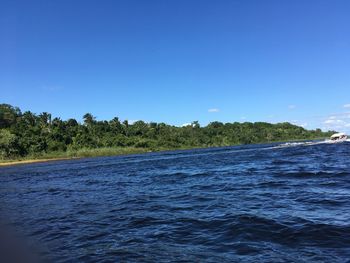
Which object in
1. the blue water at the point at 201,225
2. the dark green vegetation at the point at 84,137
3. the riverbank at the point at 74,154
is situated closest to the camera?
the blue water at the point at 201,225

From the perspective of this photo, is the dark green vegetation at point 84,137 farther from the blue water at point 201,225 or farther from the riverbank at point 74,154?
the blue water at point 201,225

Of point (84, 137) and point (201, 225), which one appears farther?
point (84, 137)

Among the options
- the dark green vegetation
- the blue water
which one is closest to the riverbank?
the dark green vegetation

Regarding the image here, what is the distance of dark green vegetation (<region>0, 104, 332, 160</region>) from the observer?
393 feet

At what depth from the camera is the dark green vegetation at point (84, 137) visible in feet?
393

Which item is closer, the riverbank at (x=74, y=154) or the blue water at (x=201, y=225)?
the blue water at (x=201, y=225)

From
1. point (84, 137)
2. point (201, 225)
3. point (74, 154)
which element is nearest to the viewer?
point (201, 225)

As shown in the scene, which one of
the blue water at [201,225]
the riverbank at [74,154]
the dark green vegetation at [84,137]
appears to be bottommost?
the blue water at [201,225]

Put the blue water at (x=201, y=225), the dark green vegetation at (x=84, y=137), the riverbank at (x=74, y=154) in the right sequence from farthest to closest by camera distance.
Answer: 1. the dark green vegetation at (x=84, y=137)
2. the riverbank at (x=74, y=154)
3. the blue water at (x=201, y=225)

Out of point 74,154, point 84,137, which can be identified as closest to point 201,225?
point 74,154

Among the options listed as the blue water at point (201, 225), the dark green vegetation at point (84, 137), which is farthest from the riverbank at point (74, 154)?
the blue water at point (201, 225)

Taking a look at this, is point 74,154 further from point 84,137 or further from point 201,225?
point 201,225

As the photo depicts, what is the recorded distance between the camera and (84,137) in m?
141

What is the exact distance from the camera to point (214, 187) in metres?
22.7
